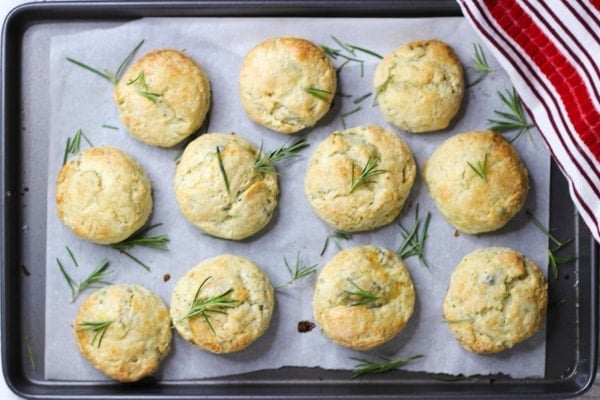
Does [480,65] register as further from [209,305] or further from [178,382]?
[178,382]

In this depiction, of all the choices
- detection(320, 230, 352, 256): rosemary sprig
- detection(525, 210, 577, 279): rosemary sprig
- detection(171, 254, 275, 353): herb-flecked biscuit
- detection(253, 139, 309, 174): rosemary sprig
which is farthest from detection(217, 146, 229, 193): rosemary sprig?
detection(525, 210, 577, 279): rosemary sprig

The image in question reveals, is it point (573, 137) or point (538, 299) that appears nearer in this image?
point (573, 137)

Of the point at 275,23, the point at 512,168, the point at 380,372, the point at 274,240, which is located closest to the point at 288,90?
the point at 275,23

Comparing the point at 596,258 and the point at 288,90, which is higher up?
the point at 288,90

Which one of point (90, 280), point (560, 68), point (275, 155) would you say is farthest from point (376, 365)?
point (560, 68)

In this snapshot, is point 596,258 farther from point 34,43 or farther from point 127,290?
point 34,43

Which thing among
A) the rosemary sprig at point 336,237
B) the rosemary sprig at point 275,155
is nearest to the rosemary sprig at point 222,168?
the rosemary sprig at point 275,155

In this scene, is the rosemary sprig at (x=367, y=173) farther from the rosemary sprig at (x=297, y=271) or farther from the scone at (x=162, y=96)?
the scone at (x=162, y=96)
